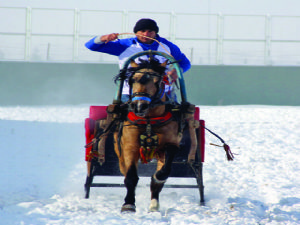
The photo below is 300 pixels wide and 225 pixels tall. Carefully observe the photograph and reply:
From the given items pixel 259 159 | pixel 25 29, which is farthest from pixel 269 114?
pixel 25 29

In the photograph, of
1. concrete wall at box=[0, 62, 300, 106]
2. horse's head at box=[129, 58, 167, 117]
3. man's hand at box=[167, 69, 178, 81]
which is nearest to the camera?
horse's head at box=[129, 58, 167, 117]

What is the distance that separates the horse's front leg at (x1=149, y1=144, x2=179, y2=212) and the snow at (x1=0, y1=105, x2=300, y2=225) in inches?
5.3

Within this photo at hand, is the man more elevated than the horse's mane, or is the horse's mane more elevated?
the man

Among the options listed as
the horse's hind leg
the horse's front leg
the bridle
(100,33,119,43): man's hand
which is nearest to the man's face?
(100,33,119,43): man's hand

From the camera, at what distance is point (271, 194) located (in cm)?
634

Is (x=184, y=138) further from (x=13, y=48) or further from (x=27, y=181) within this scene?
(x=13, y=48)

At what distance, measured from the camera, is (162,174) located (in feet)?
16.0

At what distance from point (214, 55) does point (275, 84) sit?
9.56 feet

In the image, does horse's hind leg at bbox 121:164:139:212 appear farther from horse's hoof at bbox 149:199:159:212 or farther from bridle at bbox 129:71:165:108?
bridle at bbox 129:71:165:108

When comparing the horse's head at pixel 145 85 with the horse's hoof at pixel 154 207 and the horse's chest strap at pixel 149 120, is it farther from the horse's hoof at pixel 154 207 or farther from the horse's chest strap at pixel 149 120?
the horse's hoof at pixel 154 207

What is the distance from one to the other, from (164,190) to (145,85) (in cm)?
255

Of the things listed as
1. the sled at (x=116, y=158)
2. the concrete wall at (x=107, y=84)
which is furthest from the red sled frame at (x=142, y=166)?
the concrete wall at (x=107, y=84)

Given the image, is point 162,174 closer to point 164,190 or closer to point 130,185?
point 130,185

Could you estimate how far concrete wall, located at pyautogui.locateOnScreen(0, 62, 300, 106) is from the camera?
1905 cm
